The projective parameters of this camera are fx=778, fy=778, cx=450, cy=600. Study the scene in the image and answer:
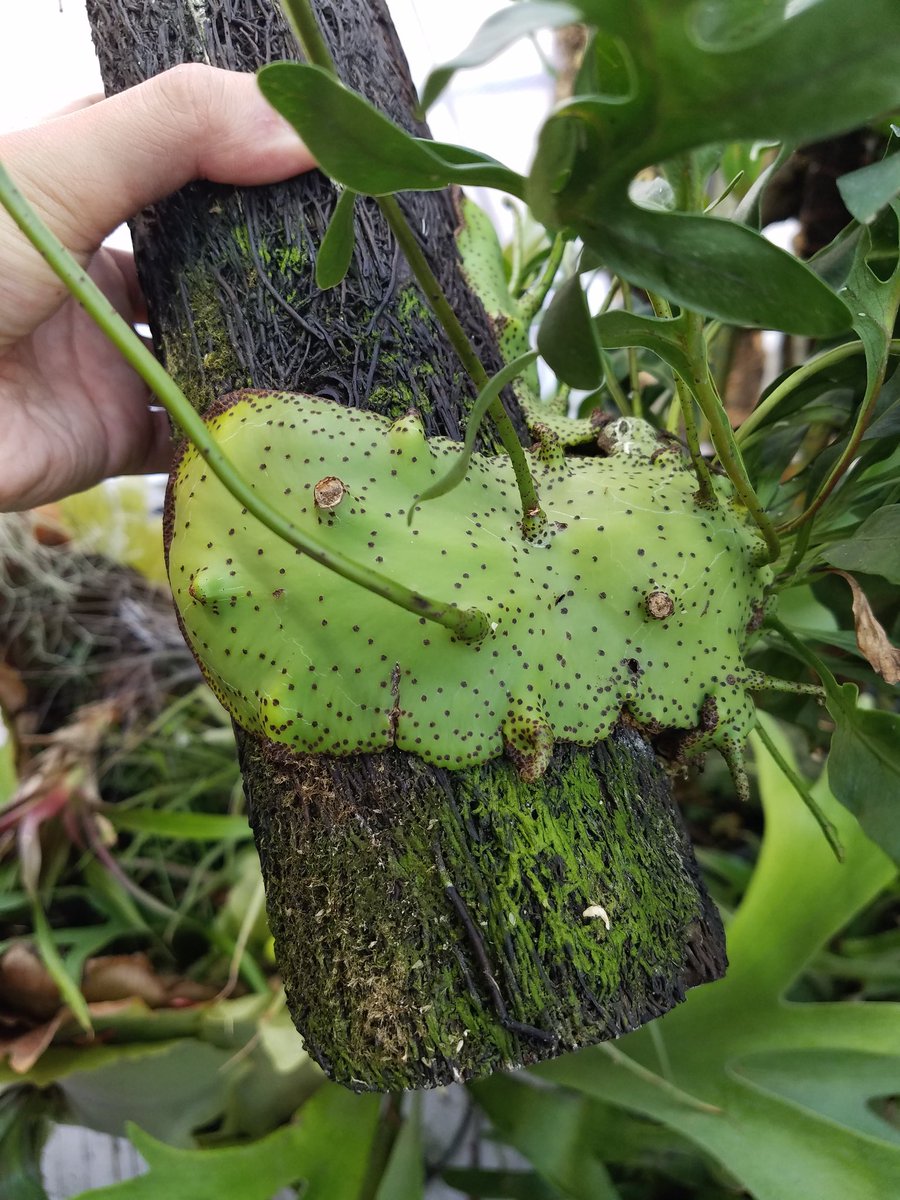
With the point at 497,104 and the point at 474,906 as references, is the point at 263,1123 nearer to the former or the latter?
the point at 474,906

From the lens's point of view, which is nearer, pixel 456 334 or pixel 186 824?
pixel 456 334

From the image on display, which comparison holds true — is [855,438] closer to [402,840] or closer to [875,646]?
[875,646]

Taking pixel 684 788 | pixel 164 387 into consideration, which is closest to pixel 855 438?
pixel 164 387

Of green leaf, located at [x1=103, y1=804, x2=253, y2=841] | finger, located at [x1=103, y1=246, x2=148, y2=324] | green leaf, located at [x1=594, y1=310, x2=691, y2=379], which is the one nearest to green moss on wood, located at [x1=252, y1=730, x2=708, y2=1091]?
green leaf, located at [x1=594, y1=310, x2=691, y2=379]

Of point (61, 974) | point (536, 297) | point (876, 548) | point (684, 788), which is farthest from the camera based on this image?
point (684, 788)

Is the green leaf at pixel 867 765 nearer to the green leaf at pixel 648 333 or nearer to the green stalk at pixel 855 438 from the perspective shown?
the green stalk at pixel 855 438

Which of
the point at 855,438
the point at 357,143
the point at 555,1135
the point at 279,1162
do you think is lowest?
the point at 555,1135
